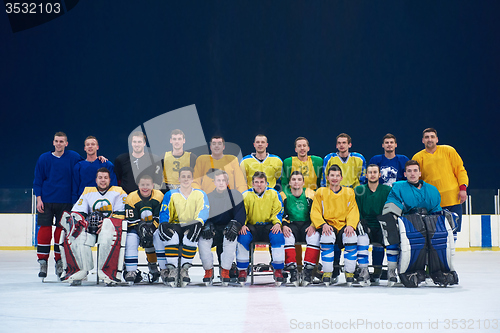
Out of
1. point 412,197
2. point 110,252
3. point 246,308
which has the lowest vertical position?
point 246,308

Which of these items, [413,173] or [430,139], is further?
[430,139]

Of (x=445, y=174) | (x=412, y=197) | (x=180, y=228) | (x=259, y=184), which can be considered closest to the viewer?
(x=180, y=228)

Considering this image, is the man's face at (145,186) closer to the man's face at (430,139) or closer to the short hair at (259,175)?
the short hair at (259,175)

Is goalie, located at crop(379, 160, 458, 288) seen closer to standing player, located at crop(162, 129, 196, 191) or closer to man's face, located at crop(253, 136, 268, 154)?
man's face, located at crop(253, 136, 268, 154)

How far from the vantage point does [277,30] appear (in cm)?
1049

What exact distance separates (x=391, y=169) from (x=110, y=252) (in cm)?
259

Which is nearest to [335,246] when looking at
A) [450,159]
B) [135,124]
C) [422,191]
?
[422,191]

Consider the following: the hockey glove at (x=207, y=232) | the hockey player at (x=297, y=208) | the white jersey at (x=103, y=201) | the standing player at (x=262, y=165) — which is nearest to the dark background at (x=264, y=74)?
the standing player at (x=262, y=165)

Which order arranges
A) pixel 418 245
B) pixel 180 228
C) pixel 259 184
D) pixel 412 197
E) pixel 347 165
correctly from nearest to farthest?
pixel 418 245
pixel 180 228
pixel 412 197
pixel 259 184
pixel 347 165

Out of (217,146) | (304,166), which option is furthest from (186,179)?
(304,166)

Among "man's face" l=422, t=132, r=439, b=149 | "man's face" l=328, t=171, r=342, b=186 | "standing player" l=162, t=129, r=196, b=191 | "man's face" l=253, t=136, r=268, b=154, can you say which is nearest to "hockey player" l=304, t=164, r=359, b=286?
"man's face" l=328, t=171, r=342, b=186

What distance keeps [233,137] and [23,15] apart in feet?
15.4

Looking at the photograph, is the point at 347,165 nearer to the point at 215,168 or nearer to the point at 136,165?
the point at 215,168

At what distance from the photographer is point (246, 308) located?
303 centimetres
